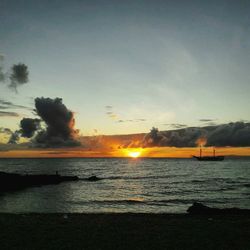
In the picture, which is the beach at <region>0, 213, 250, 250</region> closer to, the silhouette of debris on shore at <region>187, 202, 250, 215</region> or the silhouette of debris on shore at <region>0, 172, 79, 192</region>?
the silhouette of debris on shore at <region>187, 202, 250, 215</region>

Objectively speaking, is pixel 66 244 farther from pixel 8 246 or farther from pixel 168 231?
pixel 168 231

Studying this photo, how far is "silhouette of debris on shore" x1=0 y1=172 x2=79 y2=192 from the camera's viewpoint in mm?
68062

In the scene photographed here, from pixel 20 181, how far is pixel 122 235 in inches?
2501

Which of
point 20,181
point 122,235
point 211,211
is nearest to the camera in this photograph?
point 122,235

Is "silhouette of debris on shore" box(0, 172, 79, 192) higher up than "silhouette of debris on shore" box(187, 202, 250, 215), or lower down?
lower down

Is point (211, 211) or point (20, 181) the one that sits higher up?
point (211, 211)

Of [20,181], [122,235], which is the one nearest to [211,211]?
[122,235]

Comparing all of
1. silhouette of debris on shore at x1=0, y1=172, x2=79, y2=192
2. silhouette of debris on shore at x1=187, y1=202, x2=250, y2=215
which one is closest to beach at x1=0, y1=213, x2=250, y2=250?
silhouette of debris on shore at x1=187, y1=202, x2=250, y2=215

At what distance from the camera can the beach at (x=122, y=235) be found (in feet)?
46.0

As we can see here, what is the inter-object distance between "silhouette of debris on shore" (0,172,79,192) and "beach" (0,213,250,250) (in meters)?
49.7

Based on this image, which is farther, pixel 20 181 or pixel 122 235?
pixel 20 181

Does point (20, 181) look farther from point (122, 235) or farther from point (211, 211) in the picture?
point (122, 235)

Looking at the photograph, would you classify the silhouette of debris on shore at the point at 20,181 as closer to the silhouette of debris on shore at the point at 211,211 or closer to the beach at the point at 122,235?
the silhouette of debris on shore at the point at 211,211

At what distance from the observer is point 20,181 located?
74812mm
